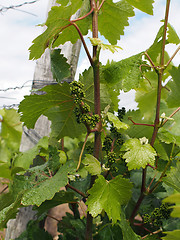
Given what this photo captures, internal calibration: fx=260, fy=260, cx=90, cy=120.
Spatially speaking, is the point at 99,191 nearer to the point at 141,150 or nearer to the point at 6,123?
the point at 141,150

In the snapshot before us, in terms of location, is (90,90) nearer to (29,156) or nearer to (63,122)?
(63,122)

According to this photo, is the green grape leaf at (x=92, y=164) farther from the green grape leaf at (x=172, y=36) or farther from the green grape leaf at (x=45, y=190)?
the green grape leaf at (x=172, y=36)

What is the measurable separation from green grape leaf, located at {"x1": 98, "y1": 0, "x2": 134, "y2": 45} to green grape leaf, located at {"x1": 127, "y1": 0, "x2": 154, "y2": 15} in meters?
0.04

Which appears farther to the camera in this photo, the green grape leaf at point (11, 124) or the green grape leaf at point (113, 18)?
the green grape leaf at point (11, 124)

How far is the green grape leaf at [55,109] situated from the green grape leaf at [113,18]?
24 centimetres

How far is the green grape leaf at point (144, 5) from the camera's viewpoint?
0.70m

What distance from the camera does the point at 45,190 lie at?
0.56 metres

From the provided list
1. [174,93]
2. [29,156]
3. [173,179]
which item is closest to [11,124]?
[29,156]

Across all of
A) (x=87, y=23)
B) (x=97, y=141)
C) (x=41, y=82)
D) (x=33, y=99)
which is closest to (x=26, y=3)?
(x=41, y=82)

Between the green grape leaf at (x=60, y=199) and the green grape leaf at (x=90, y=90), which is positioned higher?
the green grape leaf at (x=90, y=90)

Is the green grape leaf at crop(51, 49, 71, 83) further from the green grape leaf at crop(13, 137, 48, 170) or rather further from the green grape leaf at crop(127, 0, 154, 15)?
the green grape leaf at crop(13, 137, 48, 170)

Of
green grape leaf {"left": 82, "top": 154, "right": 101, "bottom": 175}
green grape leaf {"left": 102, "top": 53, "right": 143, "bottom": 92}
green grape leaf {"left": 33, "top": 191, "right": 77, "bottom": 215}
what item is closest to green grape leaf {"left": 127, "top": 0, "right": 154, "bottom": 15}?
green grape leaf {"left": 102, "top": 53, "right": 143, "bottom": 92}

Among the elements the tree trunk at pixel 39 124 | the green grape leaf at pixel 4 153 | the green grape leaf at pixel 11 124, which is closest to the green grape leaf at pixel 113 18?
the tree trunk at pixel 39 124

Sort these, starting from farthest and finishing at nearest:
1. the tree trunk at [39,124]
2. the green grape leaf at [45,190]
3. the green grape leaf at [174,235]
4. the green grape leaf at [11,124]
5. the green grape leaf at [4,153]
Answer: the green grape leaf at [4,153] < the green grape leaf at [11,124] < the tree trunk at [39,124] < the green grape leaf at [45,190] < the green grape leaf at [174,235]
